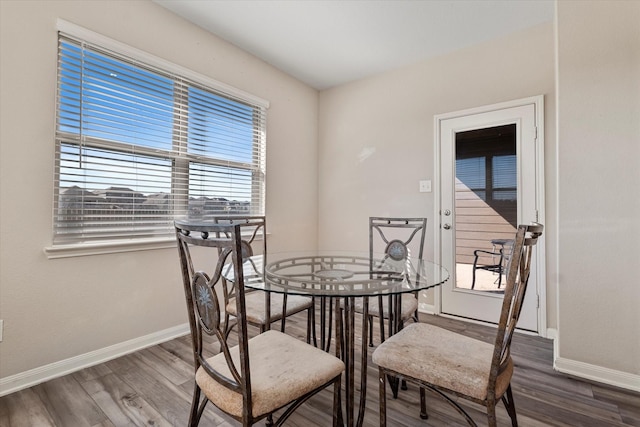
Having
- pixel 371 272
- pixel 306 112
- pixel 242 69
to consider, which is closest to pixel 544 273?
pixel 371 272

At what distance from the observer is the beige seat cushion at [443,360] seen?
1.13 m

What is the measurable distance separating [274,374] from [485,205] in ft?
8.19

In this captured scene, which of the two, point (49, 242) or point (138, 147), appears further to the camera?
point (138, 147)

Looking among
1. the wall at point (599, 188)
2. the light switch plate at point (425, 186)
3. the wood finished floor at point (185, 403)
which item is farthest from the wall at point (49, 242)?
the wall at point (599, 188)

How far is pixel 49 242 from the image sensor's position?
6.26 feet

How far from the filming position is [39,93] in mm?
1861

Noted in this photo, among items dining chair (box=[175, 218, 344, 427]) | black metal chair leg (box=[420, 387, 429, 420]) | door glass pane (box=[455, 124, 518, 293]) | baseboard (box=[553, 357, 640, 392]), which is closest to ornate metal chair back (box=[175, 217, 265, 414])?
dining chair (box=[175, 218, 344, 427])

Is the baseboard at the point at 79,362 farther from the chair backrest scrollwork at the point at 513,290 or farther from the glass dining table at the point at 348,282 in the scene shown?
the chair backrest scrollwork at the point at 513,290

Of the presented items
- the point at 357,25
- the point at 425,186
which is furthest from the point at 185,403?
the point at 357,25

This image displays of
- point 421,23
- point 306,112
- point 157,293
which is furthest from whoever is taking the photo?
point 306,112

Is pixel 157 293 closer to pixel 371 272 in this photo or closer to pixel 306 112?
pixel 371 272

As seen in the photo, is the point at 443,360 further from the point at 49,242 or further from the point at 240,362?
the point at 49,242

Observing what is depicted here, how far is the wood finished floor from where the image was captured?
60.4 inches

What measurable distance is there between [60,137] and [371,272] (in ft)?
6.86
